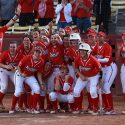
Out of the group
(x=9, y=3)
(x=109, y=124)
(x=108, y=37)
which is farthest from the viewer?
(x=9, y=3)

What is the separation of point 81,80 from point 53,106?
3.12 feet

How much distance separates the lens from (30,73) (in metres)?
13.5

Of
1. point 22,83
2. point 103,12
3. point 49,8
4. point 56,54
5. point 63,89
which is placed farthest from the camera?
point 49,8

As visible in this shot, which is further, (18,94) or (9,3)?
(9,3)

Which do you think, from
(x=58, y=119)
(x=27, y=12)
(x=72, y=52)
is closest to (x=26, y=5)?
(x=27, y=12)

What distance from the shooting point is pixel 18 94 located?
13438 millimetres

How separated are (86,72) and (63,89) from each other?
666 millimetres

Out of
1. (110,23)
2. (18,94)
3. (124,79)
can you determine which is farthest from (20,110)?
(110,23)

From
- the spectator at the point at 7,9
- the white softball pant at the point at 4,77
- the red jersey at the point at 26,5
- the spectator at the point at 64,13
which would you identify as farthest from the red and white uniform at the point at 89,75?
the spectator at the point at 7,9

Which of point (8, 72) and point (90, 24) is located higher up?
point (90, 24)

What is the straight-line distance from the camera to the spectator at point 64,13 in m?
17.4

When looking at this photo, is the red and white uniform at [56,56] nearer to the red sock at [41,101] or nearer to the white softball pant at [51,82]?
the white softball pant at [51,82]

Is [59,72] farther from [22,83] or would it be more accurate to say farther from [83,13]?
[83,13]

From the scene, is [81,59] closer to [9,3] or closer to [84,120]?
[84,120]
